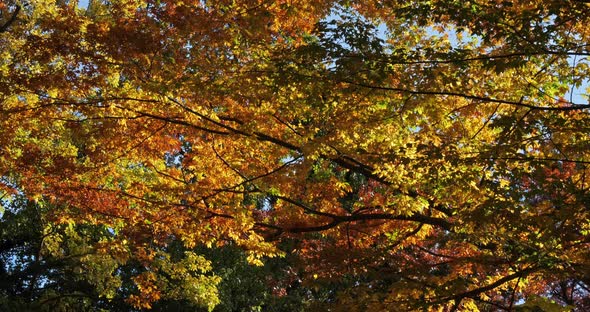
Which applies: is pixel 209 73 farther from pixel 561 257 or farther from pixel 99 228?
pixel 99 228

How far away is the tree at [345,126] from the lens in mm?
5434

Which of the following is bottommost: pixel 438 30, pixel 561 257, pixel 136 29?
pixel 561 257

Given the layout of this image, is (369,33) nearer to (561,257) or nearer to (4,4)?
(561,257)

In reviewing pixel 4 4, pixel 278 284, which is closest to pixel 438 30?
pixel 278 284

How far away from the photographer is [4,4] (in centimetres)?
1429

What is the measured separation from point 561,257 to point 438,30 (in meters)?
3.93

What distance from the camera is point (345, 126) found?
683 centimetres

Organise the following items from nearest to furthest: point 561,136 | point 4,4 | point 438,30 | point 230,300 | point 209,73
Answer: point 561,136, point 209,73, point 438,30, point 4,4, point 230,300

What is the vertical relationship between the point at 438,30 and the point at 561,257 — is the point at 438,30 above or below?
above

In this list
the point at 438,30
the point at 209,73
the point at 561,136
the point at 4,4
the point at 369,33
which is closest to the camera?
the point at 369,33

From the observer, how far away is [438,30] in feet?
27.4

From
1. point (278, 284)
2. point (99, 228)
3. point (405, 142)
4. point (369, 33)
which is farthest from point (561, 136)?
point (99, 228)

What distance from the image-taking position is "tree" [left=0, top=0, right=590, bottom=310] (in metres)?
5.43

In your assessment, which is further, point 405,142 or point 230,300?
point 230,300
